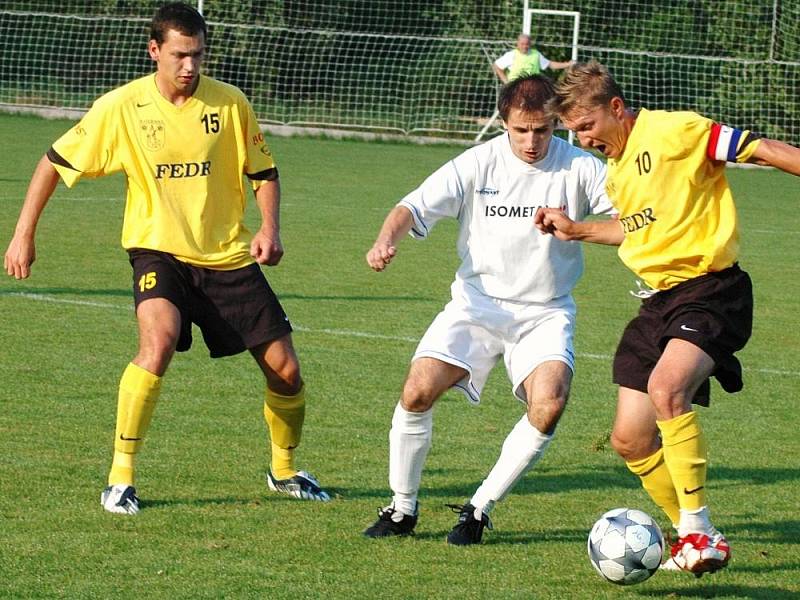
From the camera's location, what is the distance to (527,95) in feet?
18.3

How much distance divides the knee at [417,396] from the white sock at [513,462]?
0.37 meters

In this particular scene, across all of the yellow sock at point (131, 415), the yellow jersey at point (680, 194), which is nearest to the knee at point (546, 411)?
the yellow jersey at point (680, 194)

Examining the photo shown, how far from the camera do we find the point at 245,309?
625 centimetres

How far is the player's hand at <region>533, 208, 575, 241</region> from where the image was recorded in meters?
5.52

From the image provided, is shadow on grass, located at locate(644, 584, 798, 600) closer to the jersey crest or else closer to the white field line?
the jersey crest

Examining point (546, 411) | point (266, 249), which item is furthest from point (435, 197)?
point (546, 411)

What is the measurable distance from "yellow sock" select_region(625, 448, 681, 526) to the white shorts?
51 cm

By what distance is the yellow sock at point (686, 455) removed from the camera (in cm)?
511

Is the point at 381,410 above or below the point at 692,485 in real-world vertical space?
below

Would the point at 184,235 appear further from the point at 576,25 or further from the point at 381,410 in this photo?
the point at 576,25

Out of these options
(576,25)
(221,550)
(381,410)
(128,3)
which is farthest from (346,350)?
(128,3)

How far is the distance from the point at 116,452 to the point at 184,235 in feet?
3.24

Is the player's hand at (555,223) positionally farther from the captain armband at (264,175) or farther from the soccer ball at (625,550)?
the captain armband at (264,175)

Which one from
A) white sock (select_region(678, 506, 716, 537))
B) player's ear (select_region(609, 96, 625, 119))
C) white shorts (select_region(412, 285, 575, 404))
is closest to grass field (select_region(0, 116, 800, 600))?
white sock (select_region(678, 506, 716, 537))
